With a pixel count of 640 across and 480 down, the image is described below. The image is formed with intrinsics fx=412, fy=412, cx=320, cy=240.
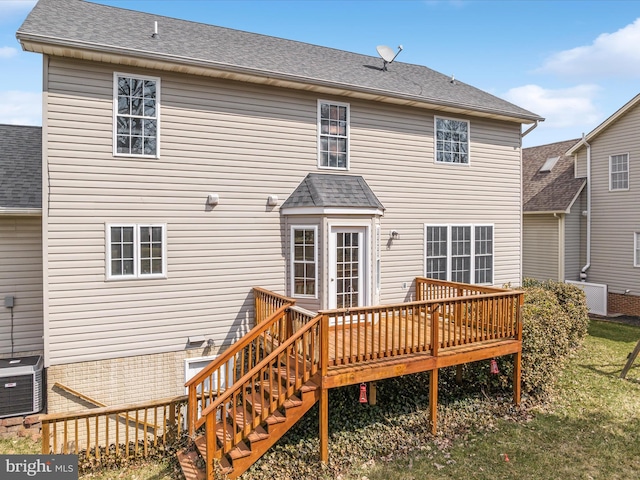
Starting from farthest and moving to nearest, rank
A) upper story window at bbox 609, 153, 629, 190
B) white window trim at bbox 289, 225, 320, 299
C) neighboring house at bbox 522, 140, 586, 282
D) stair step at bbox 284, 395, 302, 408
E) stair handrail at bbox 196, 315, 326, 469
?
1. neighboring house at bbox 522, 140, 586, 282
2. upper story window at bbox 609, 153, 629, 190
3. white window trim at bbox 289, 225, 320, 299
4. stair step at bbox 284, 395, 302, 408
5. stair handrail at bbox 196, 315, 326, 469

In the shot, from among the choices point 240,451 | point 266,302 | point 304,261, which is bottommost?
point 240,451

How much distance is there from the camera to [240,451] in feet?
18.0

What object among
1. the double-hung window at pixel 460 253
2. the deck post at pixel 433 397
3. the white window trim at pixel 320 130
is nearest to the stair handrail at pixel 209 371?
the deck post at pixel 433 397

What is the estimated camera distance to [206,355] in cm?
797

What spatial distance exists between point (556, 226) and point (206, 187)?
46.5 ft

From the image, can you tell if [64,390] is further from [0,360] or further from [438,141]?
[438,141]

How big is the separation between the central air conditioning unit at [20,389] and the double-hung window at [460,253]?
8387mm

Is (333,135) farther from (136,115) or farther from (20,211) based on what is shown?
(20,211)

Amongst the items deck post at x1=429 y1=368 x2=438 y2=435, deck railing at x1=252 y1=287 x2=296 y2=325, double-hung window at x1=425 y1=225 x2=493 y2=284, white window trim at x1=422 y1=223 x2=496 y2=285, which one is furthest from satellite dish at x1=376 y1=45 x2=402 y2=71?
deck post at x1=429 y1=368 x2=438 y2=435

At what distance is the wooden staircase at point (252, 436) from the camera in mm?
5434

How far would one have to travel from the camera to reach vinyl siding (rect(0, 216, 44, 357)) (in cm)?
797

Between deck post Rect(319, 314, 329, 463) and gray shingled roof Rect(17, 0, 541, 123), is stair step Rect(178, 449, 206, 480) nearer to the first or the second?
deck post Rect(319, 314, 329, 463)

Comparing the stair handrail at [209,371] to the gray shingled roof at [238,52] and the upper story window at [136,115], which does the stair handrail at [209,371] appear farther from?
the gray shingled roof at [238,52]

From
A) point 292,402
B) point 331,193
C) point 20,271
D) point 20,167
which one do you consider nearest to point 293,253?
point 331,193
